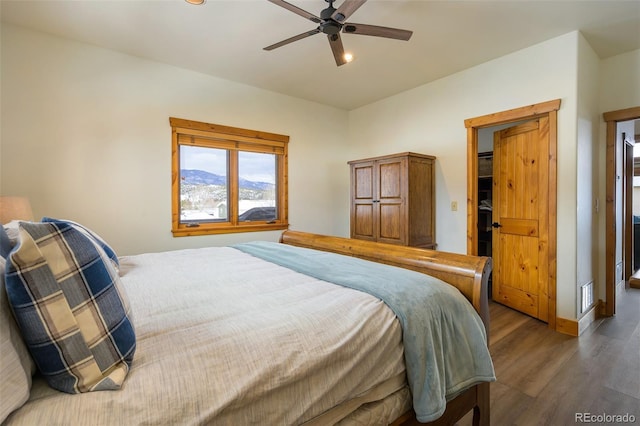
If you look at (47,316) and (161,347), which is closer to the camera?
(47,316)

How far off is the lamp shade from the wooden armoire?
11.1 ft

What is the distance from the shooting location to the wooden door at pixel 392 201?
3539mm

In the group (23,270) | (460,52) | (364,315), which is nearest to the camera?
(23,270)

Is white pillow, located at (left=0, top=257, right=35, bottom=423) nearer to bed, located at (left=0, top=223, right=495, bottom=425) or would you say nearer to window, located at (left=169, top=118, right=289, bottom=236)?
bed, located at (left=0, top=223, right=495, bottom=425)

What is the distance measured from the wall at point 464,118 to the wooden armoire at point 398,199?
178 millimetres

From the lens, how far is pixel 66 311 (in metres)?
0.73

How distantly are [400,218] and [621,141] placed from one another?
261cm

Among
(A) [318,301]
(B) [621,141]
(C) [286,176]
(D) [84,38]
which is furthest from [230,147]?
(B) [621,141]

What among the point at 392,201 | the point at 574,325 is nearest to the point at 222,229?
the point at 392,201

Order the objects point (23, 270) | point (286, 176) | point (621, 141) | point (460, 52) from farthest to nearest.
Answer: point (286, 176)
point (621, 141)
point (460, 52)
point (23, 270)

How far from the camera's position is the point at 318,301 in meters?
1.20

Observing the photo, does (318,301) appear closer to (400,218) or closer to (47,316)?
(47,316)

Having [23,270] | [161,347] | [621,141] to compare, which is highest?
[621,141]

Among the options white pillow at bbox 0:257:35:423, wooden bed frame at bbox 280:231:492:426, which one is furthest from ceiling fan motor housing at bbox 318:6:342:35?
white pillow at bbox 0:257:35:423
